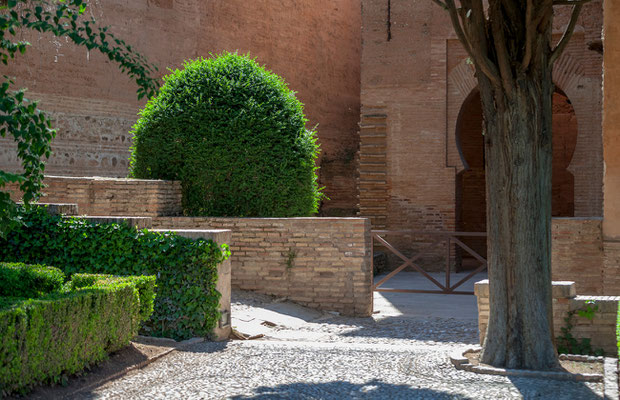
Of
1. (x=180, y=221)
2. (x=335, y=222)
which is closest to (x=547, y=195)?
Answer: (x=335, y=222)

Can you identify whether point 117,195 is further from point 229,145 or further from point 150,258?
point 150,258

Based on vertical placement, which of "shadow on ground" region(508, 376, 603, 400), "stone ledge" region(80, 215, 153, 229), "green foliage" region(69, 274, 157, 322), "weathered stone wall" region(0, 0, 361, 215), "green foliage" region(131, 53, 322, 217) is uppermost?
"weathered stone wall" region(0, 0, 361, 215)

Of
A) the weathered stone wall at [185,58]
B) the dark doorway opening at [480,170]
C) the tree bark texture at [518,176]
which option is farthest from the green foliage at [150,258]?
the dark doorway opening at [480,170]

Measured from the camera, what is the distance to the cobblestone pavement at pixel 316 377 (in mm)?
5406

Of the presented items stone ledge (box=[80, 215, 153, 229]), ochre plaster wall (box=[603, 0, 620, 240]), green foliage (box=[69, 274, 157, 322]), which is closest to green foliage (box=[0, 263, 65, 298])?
green foliage (box=[69, 274, 157, 322])

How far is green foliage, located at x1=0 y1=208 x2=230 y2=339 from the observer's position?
770 centimetres

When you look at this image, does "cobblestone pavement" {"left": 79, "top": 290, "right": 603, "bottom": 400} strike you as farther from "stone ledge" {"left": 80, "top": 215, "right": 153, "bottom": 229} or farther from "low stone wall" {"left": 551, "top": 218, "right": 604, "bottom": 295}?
"low stone wall" {"left": 551, "top": 218, "right": 604, "bottom": 295}

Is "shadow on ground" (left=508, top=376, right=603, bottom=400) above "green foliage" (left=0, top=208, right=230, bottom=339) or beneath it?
beneath

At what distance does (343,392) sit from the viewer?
17.9ft

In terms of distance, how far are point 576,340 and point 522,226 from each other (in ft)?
4.94

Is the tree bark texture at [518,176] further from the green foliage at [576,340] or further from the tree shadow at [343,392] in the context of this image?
the tree shadow at [343,392]

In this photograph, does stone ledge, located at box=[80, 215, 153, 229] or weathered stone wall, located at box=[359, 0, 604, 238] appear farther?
weathered stone wall, located at box=[359, 0, 604, 238]

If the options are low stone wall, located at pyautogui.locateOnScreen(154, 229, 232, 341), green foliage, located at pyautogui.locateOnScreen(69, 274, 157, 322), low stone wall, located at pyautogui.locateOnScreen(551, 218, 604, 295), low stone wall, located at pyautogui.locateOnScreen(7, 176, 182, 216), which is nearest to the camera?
green foliage, located at pyautogui.locateOnScreen(69, 274, 157, 322)

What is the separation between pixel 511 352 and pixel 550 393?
88 cm
